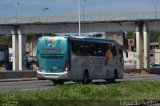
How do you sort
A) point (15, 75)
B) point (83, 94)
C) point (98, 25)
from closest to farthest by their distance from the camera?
point (83, 94) < point (15, 75) < point (98, 25)

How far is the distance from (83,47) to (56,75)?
336 cm

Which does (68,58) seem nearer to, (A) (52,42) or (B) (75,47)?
(B) (75,47)

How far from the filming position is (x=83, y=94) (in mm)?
21672

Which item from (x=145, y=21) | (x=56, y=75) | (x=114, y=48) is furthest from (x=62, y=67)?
(x=145, y=21)

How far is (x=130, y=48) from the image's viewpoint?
18312 cm

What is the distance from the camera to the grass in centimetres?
1765

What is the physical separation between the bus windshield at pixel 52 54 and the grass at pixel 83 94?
8.71 meters

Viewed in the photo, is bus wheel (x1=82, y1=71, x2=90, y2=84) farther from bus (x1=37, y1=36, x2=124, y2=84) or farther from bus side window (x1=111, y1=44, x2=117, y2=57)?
bus side window (x1=111, y1=44, x2=117, y2=57)

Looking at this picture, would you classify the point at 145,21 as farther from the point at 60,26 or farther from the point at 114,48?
the point at 114,48

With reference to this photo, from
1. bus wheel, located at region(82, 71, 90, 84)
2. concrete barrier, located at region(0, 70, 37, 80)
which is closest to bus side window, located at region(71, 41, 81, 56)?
bus wheel, located at region(82, 71, 90, 84)

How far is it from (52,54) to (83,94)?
1468 cm

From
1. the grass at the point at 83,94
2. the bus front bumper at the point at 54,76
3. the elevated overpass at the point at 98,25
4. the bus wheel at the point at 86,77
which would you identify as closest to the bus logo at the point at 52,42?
the bus front bumper at the point at 54,76

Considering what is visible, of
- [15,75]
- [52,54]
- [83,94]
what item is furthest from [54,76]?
[15,75]

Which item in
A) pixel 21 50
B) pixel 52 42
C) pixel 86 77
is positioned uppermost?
pixel 52 42
